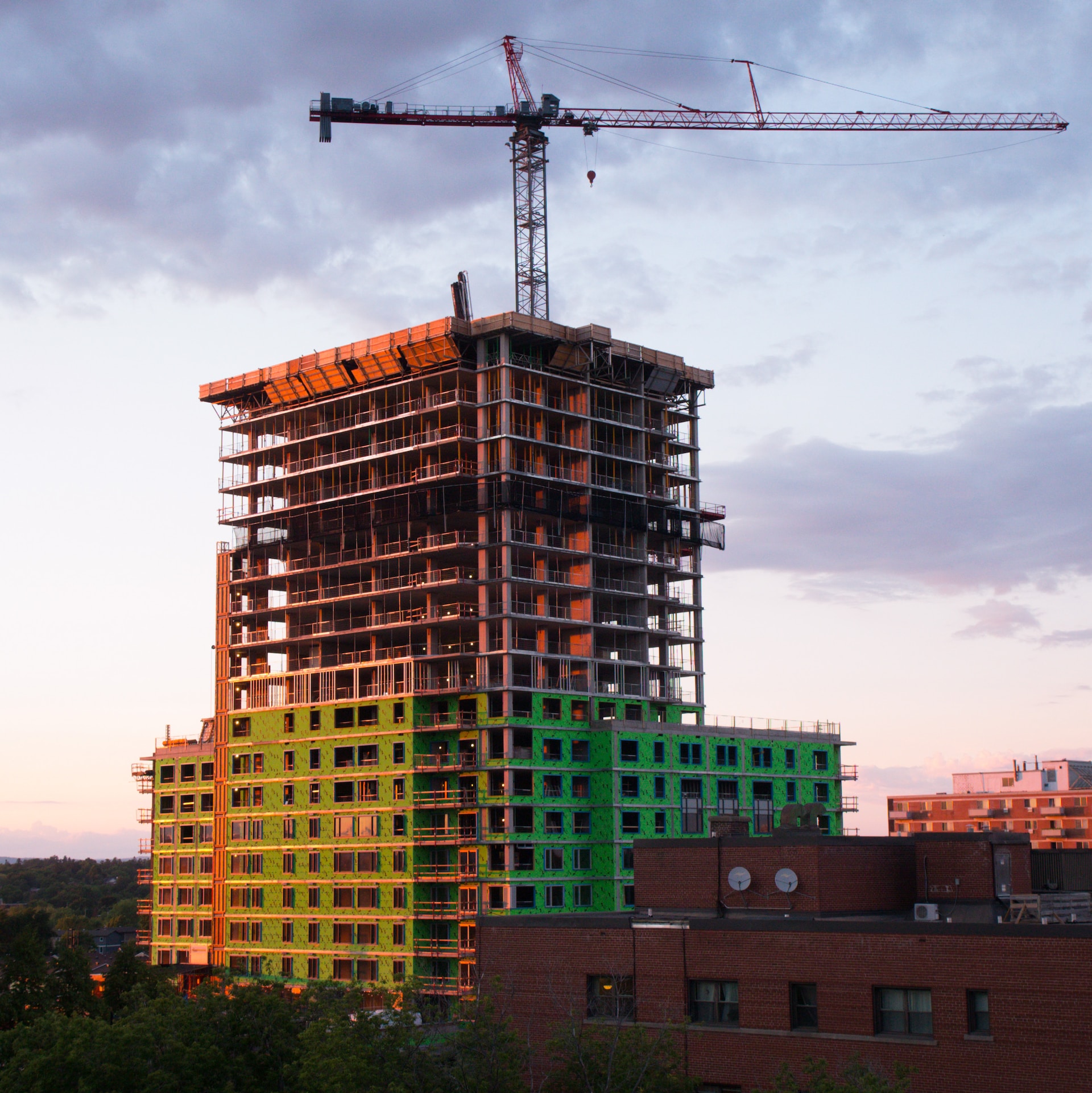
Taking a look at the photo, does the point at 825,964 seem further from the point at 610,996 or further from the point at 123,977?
the point at 123,977

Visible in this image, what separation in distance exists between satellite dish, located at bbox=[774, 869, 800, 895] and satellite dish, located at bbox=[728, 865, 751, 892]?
4.64 ft

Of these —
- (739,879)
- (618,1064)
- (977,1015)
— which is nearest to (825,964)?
(977,1015)

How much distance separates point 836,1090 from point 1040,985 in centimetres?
1148

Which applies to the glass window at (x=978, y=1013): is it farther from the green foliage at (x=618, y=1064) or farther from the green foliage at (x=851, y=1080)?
the green foliage at (x=618, y=1064)

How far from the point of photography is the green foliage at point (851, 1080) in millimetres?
46344

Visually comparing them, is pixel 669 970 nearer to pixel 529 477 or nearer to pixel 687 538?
pixel 529 477

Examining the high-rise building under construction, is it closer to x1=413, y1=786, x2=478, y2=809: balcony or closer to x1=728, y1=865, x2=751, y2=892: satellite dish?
x1=413, y1=786, x2=478, y2=809: balcony

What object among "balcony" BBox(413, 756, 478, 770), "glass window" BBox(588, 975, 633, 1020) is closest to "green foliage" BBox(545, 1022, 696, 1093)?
"glass window" BBox(588, 975, 633, 1020)

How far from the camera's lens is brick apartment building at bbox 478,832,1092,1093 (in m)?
54.4

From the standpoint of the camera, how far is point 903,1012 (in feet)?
188

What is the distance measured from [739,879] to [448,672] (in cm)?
7071

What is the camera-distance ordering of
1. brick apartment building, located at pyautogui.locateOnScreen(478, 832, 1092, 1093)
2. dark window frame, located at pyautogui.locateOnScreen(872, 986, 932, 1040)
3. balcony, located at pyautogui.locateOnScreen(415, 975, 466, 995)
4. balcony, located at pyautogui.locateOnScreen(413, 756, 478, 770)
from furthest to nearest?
balcony, located at pyautogui.locateOnScreen(413, 756, 478, 770)
balcony, located at pyautogui.locateOnScreen(415, 975, 466, 995)
dark window frame, located at pyautogui.locateOnScreen(872, 986, 932, 1040)
brick apartment building, located at pyautogui.locateOnScreen(478, 832, 1092, 1093)

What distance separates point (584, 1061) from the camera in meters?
55.0

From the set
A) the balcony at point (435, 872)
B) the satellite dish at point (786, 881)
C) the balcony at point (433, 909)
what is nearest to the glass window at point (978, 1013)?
the satellite dish at point (786, 881)
